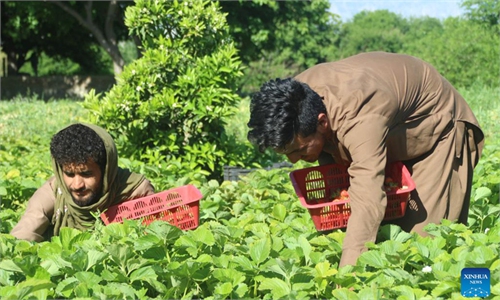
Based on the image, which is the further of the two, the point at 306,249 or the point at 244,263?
the point at 306,249

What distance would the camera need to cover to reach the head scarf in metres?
3.60

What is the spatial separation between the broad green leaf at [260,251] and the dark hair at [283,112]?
0.37 meters

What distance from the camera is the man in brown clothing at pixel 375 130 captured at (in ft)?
9.05

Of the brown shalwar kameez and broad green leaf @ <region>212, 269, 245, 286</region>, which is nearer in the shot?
broad green leaf @ <region>212, 269, 245, 286</region>

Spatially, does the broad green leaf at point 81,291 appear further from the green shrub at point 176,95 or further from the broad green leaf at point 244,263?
the green shrub at point 176,95

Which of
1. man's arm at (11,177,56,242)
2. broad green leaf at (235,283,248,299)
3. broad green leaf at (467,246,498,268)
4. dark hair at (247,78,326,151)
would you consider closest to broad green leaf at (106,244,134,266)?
broad green leaf at (235,283,248,299)

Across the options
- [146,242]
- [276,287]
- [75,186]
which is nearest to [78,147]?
[75,186]

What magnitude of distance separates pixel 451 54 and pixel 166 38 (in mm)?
14317

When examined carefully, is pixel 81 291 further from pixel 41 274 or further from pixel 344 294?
pixel 344 294

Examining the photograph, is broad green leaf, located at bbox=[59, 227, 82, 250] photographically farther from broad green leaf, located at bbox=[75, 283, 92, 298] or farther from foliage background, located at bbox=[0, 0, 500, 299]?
broad green leaf, located at bbox=[75, 283, 92, 298]

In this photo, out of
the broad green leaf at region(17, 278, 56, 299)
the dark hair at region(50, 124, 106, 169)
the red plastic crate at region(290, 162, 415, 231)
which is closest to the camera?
the broad green leaf at region(17, 278, 56, 299)

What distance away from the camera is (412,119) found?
3178 millimetres

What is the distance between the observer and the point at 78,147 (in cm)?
350

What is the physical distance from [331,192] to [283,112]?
1025 mm
